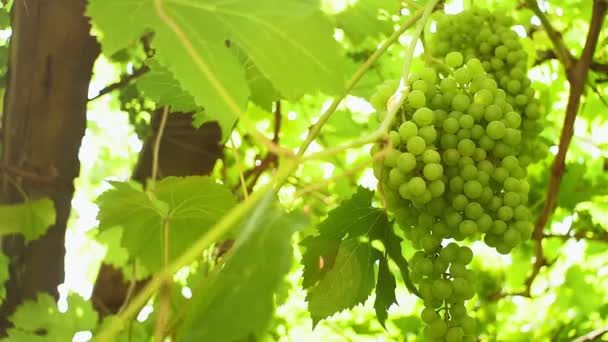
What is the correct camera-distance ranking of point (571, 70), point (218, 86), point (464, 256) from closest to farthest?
point (218, 86) < point (464, 256) < point (571, 70)

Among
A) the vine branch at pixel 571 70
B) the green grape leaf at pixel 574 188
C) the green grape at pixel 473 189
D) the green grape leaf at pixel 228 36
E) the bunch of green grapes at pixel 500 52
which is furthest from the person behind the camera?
the green grape leaf at pixel 574 188

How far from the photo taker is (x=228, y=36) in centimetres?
66

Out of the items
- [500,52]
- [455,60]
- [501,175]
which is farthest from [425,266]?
[500,52]

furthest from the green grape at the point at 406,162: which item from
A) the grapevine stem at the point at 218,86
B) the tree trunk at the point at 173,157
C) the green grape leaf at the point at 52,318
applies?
the tree trunk at the point at 173,157

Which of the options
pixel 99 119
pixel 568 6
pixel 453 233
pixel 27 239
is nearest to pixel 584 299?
pixel 568 6

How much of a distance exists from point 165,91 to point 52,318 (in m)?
0.59

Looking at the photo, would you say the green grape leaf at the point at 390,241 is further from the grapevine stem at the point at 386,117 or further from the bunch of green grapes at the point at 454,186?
the grapevine stem at the point at 386,117

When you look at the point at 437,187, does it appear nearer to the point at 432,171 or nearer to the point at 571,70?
the point at 432,171

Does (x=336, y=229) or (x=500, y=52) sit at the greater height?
(x=500, y=52)

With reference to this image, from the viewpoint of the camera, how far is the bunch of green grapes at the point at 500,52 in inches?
37.8

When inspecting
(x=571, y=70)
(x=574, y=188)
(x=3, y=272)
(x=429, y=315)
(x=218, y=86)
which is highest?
(x=218, y=86)

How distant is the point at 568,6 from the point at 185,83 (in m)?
1.29

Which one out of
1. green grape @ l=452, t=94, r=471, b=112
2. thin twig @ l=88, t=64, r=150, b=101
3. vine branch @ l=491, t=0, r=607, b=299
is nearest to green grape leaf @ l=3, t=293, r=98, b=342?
thin twig @ l=88, t=64, r=150, b=101

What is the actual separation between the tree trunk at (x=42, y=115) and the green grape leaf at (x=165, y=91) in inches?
13.7
